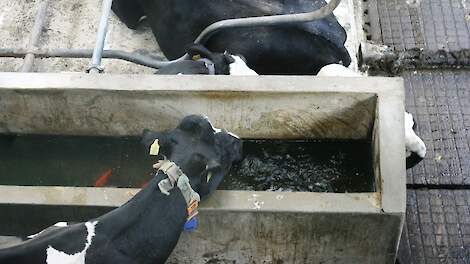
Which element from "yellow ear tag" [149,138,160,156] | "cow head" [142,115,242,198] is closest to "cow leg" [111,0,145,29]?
"cow head" [142,115,242,198]

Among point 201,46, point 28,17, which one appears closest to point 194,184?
point 201,46

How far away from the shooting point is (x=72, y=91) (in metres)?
3.31

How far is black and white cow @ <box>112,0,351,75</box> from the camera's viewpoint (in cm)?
372

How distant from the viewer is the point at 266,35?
3.72m

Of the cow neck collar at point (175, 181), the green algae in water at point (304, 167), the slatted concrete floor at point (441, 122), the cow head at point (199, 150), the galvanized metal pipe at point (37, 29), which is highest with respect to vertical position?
the galvanized metal pipe at point (37, 29)

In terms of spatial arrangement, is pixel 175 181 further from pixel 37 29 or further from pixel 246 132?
pixel 37 29

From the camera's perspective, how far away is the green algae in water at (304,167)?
339cm

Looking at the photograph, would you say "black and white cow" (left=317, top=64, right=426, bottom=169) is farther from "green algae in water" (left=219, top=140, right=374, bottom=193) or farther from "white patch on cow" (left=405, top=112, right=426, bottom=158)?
"green algae in water" (left=219, top=140, right=374, bottom=193)

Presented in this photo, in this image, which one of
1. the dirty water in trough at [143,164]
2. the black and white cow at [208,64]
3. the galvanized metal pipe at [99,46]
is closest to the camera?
the dirty water in trough at [143,164]

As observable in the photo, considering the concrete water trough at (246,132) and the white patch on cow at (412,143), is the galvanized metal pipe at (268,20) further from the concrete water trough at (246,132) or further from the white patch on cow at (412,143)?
the white patch on cow at (412,143)

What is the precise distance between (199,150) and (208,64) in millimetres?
1044

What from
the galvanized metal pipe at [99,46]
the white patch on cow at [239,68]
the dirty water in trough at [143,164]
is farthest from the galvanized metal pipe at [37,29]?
the white patch on cow at [239,68]

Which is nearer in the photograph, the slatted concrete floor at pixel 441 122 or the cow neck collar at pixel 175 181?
the cow neck collar at pixel 175 181

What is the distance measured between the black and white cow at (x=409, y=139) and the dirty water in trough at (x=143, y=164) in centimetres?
21
